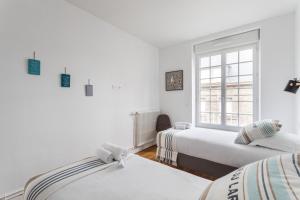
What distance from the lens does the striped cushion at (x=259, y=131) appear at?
1858 mm

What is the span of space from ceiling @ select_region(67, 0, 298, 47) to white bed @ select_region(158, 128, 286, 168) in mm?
2066

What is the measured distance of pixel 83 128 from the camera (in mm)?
2428

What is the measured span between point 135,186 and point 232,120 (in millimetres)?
2849

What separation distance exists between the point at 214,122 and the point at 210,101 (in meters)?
0.50

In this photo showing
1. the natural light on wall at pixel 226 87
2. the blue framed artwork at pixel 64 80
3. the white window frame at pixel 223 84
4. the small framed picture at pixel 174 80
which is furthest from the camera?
the small framed picture at pixel 174 80

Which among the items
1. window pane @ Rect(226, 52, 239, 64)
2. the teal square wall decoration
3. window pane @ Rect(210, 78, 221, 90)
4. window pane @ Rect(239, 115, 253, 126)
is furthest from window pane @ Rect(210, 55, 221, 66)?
the teal square wall decoration

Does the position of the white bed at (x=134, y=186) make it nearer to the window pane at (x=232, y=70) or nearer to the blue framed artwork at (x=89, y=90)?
the blue framed artwork at (x=89, y=90)

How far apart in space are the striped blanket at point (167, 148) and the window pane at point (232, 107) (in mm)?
1487

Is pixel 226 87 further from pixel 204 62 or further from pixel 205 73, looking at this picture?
pixel 204 62

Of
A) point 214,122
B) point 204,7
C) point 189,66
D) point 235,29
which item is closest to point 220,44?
point 235,29

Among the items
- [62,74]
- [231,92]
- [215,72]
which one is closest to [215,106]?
[231,92]

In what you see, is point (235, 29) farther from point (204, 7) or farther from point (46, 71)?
point (46, 71)

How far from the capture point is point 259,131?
1.91 metres

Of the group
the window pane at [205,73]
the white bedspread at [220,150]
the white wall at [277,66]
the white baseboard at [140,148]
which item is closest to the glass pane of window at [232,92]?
the white wall at [277,66]
